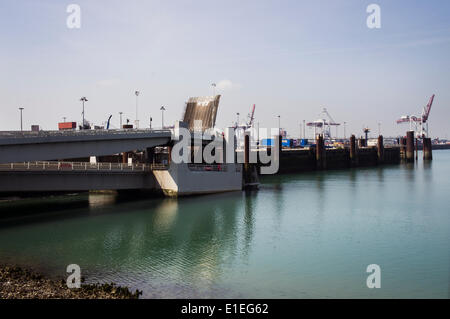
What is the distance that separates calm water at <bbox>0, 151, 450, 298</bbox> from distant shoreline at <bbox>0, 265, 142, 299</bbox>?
114 cm

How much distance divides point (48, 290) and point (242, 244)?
1210cm

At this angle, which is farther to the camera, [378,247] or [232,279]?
[378,247]

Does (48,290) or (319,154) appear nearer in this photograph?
(48,290)

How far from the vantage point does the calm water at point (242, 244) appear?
1764 cm

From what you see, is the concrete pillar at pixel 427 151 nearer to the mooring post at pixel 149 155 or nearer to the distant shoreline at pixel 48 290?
the mooring post at pixel 149 155

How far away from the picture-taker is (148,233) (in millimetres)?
28062

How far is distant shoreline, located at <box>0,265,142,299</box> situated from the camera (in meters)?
14.9

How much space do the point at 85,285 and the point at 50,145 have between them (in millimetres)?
20171

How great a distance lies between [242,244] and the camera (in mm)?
24906

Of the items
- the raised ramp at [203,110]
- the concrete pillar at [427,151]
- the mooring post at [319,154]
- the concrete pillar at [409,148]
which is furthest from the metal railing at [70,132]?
the concrete pillar at [427,151]
